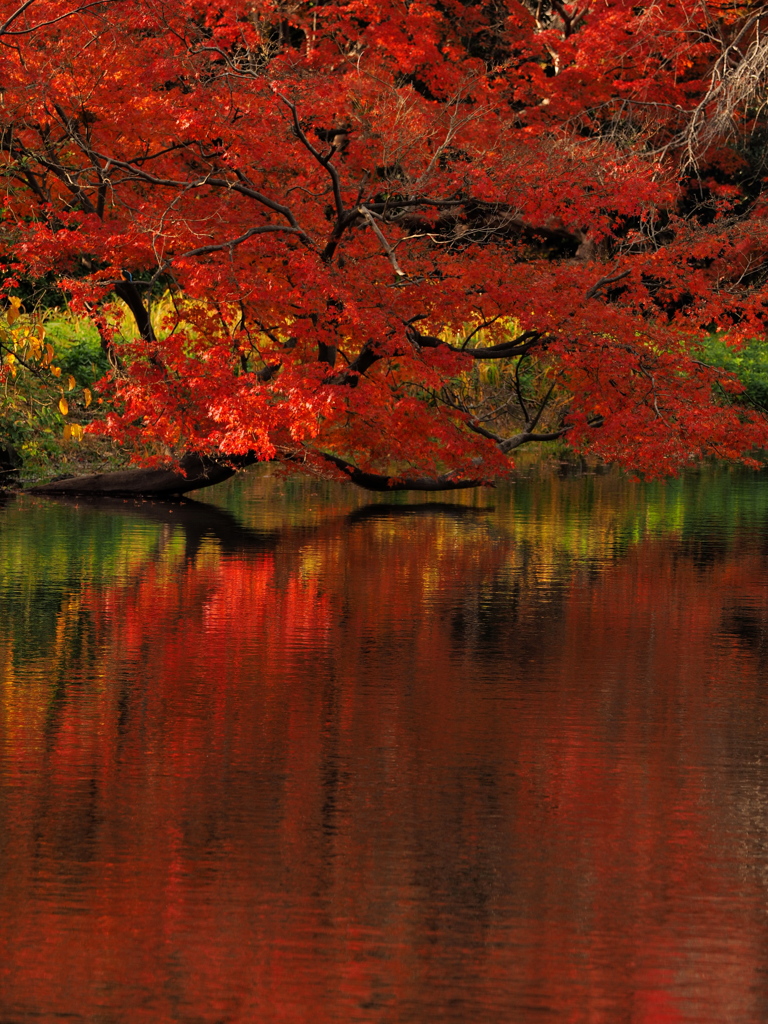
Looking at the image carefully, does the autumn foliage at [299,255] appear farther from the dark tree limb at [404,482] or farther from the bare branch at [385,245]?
the dark tree limb at [404,482]

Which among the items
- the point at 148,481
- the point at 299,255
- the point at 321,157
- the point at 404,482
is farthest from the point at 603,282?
the point at 148,481

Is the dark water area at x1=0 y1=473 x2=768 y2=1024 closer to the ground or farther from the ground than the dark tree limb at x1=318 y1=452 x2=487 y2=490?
closer to the ground

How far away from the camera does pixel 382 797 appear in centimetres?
705

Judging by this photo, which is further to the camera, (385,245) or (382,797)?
(385,245)

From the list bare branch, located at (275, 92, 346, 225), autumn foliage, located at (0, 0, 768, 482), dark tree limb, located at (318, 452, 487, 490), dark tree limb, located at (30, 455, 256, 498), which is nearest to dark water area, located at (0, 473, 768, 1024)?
autumn foliage, located at (0, 0, 768, 482)

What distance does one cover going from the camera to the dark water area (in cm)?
504

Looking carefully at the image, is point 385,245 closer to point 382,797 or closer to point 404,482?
point 404,482

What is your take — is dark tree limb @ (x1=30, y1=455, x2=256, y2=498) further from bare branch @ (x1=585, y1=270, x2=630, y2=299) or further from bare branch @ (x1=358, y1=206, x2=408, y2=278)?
bare branch @ (x1=585, y1=270, x2=630, y2=299)

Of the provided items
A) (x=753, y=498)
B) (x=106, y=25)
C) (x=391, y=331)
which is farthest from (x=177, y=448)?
(x=753, y=498)

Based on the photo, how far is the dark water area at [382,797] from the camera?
5035 mm

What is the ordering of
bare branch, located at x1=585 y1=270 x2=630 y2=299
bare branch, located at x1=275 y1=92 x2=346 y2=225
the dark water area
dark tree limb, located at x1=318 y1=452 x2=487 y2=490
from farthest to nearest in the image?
1. dark tree limb, located at x1=318 y1=452 x2=487 y2=490
2. bare branch, located at x1=585 y1=270 x2=630 y2=299
3. bare branch, located at x1=275 y1=92 x2=346 y2=225
4. the dark water area

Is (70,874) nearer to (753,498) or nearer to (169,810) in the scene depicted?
(169,810)

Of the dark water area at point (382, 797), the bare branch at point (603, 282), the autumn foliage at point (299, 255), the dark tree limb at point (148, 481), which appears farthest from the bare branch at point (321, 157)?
the dark water area at point (382, 797)

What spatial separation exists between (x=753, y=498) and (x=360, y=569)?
10911mm
